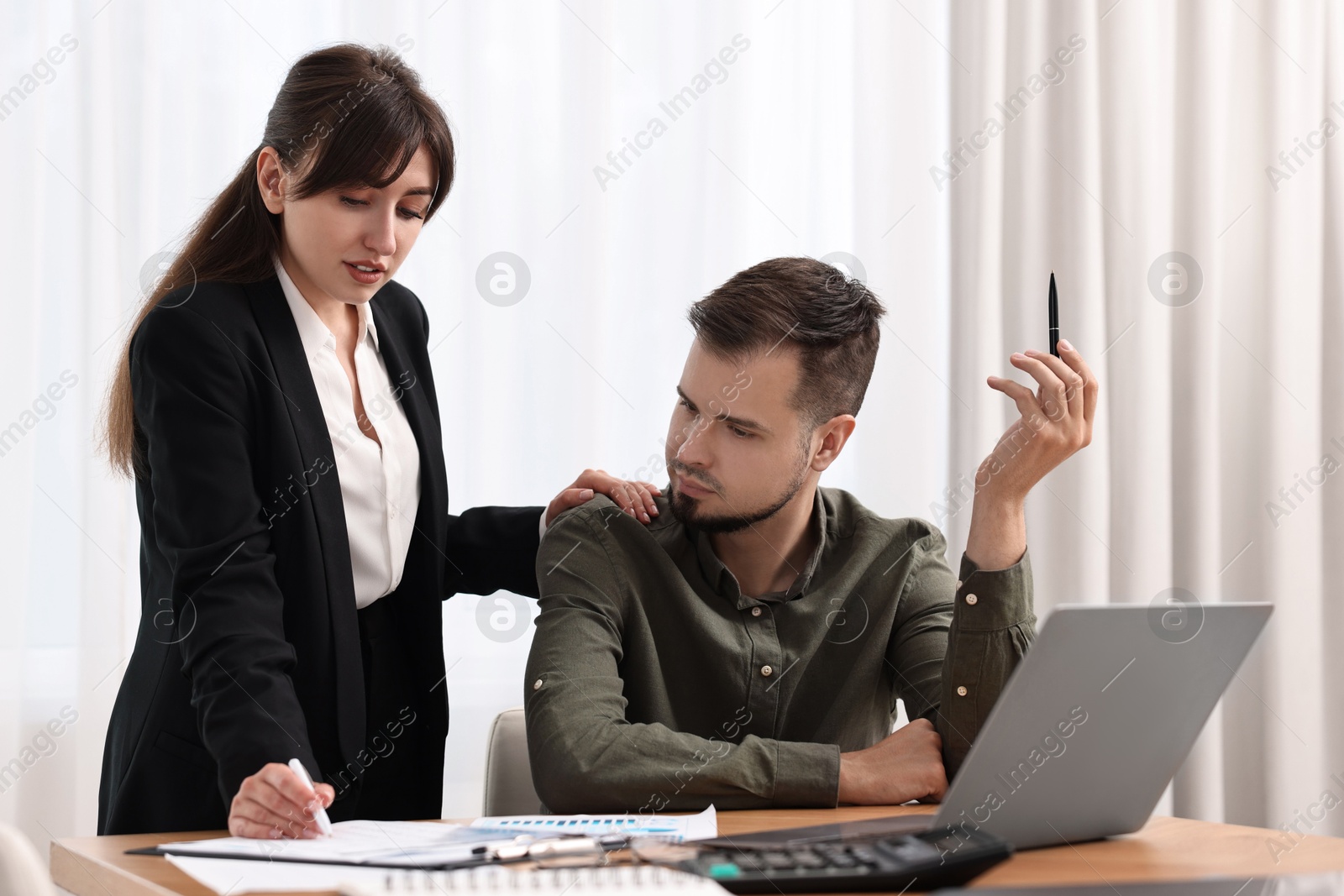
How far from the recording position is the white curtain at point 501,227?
221cm

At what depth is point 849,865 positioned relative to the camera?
836 mm

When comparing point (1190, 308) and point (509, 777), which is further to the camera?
point (1190, 308)

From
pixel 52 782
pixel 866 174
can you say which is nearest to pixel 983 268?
pixel 866 174

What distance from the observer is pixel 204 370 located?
4.52ft

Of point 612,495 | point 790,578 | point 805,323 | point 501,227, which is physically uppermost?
point 501,227

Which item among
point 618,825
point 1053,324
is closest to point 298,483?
point 618,825

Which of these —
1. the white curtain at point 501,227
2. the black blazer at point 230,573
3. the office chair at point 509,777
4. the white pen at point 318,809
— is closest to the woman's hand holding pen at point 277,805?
the white pen at point 318,809

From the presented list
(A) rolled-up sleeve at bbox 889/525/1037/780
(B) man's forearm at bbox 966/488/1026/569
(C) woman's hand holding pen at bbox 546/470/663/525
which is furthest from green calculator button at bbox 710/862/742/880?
(C) woman's hand holding pen at bbox 546/470/663/525

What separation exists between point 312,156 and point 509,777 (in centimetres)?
82

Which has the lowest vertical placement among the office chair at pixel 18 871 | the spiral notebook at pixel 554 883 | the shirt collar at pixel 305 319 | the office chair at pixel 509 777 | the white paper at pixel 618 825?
the office chair at pixel 509 777

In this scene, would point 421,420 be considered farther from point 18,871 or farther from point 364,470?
point 18,871

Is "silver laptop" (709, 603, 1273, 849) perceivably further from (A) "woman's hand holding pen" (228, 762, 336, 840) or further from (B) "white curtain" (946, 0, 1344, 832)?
(B) "white curtain" (946, 0, 1344, 832)

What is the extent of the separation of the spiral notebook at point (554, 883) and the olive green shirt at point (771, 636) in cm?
45

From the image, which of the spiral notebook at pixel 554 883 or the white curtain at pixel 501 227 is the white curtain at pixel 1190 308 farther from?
the spiral notebook at pixel 554 883
